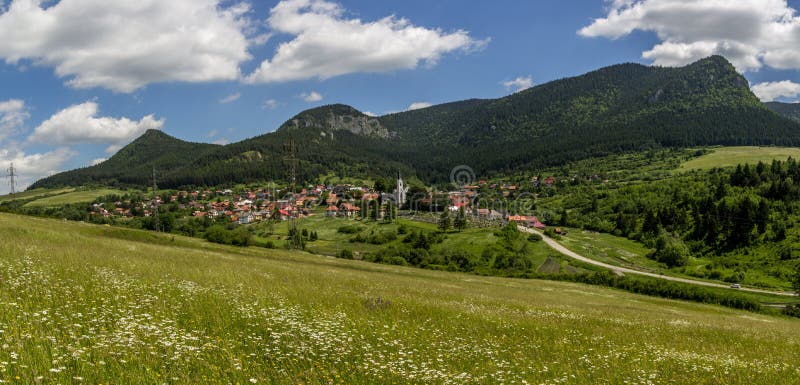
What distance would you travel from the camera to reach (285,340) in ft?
28.1

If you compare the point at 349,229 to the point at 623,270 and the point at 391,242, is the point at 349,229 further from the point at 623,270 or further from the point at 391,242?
the point at 623,270

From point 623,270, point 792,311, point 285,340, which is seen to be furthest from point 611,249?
point 285,340

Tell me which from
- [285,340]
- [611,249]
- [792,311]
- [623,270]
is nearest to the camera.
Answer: [285,340]

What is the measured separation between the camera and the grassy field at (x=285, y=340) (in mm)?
6281

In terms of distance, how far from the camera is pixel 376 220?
145 m

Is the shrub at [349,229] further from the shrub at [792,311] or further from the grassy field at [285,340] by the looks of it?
the grassy field at [285,340]

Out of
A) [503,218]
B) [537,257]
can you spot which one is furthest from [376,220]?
[537,257]

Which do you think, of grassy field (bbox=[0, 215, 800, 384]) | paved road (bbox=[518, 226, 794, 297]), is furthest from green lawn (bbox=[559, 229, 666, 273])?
grassy field (bbox=[0, 215, 800, 384])

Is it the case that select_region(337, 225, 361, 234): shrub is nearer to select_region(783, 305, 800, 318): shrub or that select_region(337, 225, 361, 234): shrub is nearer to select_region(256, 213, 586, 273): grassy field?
select_region(256, 213, 586, 273): grassy field

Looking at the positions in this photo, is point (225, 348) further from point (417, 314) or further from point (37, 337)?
point (417, 314)

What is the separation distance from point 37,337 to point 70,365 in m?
1.00

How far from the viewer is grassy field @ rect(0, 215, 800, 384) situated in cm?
628

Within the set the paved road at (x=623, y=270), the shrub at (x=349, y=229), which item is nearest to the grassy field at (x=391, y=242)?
the shrub at (x=349, y=229)

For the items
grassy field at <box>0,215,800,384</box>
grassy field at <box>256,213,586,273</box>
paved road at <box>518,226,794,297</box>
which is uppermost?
grassy field at <box>0,215,800,384</box>
